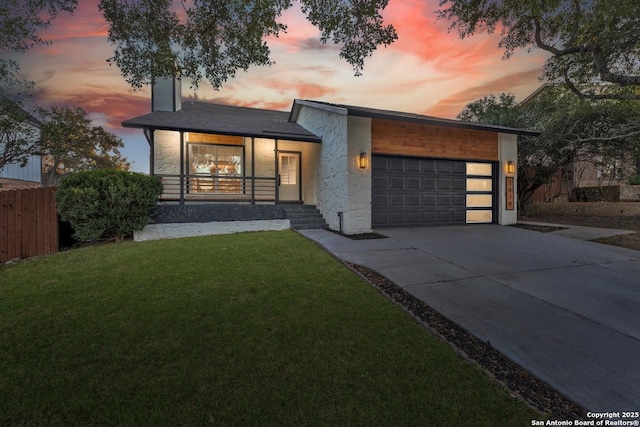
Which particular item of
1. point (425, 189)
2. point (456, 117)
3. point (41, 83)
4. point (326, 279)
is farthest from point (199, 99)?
point (456, 117)

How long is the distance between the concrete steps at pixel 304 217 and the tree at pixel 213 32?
4.84 metres

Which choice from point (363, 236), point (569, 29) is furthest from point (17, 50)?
point (569, 29)

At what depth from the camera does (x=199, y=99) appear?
50.2 feet

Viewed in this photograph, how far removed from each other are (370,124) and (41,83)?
10.2m

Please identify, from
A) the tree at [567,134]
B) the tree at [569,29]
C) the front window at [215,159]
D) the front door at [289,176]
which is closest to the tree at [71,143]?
the front window at [215,159]

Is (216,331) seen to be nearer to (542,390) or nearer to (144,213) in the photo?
(542,390)

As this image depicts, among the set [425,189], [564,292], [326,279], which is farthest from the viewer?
[425,189]

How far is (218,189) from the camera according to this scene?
11.1m

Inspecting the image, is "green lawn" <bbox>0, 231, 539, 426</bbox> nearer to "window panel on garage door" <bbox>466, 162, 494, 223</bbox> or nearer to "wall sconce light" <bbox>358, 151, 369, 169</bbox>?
"wall sconce light" <bbox>358, 151, 369, 169</bbox>

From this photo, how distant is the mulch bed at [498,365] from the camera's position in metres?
2.03

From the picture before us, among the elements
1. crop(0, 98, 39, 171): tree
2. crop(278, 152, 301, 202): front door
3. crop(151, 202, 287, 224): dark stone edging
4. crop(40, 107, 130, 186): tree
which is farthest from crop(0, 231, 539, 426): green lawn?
crop(278, 152, 301, 202): front door

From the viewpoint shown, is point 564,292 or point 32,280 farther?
point 32,280

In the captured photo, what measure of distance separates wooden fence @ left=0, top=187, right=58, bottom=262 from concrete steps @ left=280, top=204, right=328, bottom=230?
5.95m

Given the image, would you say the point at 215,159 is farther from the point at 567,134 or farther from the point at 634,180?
the point at 634,180
